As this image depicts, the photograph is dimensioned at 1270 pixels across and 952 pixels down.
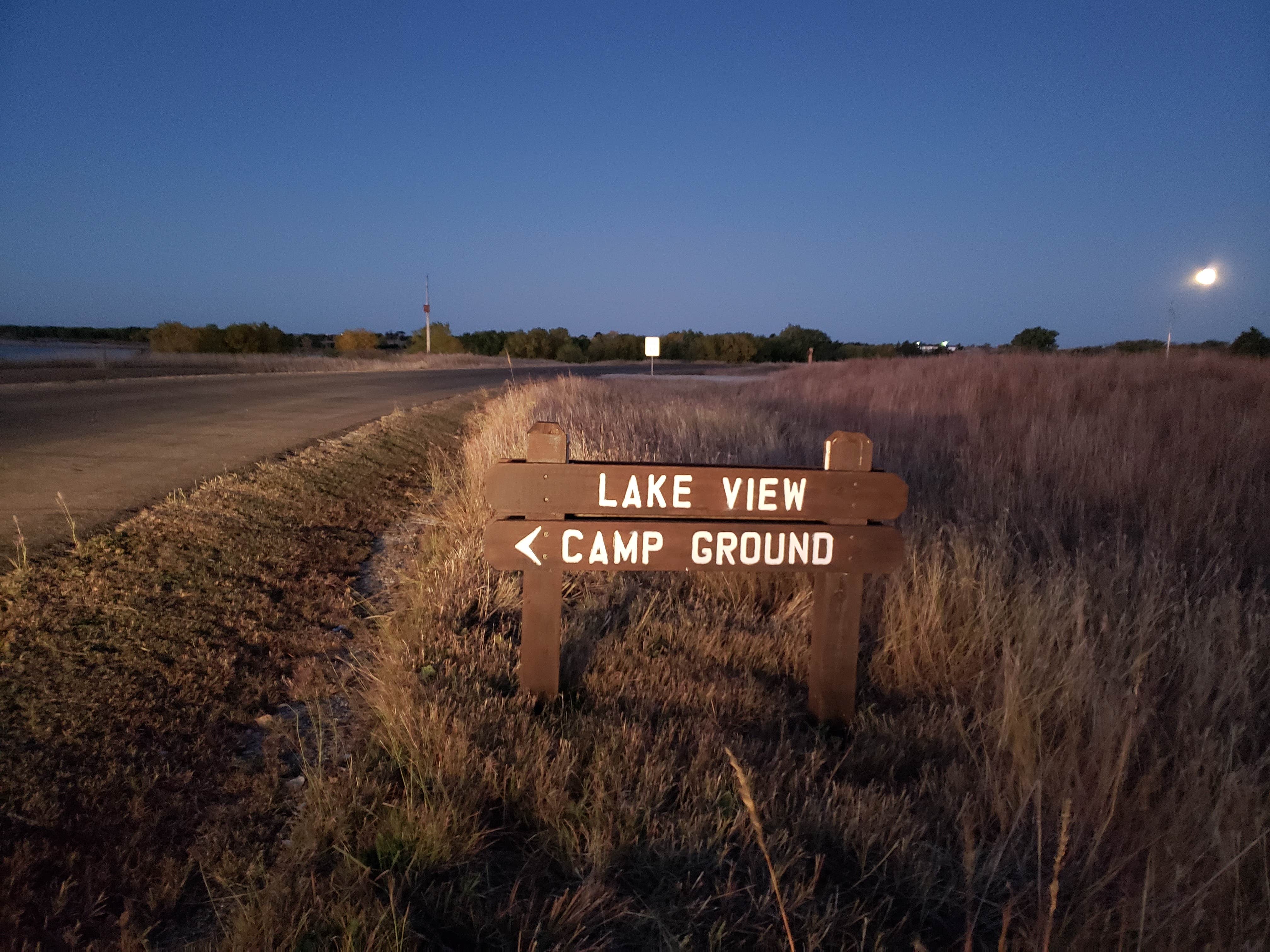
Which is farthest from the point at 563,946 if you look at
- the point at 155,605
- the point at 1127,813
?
the point at 155,605

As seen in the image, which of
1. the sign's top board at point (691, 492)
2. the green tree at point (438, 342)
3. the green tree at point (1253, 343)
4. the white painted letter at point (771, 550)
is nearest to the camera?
the sign's top board at point (691, 492)

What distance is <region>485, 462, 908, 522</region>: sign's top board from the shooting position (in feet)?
10.0

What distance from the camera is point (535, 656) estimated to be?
3199 mm

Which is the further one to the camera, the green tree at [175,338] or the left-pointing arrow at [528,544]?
the green tree at [175,338]

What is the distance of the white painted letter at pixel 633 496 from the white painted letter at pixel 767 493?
0.49m

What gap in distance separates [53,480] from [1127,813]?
25.3 ft

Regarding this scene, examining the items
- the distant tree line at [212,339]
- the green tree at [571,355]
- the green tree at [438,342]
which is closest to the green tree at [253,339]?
the distant tree line at [212,339]

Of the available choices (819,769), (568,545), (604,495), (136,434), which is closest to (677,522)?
(604,495)

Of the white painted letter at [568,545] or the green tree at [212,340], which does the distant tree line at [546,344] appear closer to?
the green tree at [212,340]

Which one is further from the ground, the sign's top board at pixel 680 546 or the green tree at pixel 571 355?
the green tree at pixel 571 355

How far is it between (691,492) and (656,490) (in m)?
0.14

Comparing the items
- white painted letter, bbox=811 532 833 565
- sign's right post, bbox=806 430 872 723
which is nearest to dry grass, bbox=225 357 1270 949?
sign's right post, bbox=806 430 872 723

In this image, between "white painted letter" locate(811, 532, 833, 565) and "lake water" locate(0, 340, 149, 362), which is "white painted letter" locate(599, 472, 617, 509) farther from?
"lake water" locate(0, 340, 149, 362)

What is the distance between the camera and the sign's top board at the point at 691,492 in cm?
306
